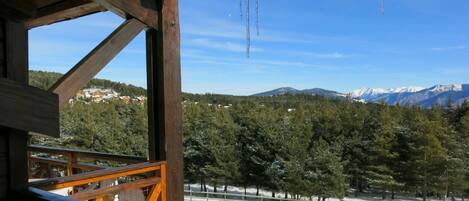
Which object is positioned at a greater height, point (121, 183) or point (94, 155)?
point (94, 155)

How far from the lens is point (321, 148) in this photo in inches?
1211

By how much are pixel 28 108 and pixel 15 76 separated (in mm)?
168

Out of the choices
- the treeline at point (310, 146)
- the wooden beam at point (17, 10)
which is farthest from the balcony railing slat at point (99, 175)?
the treeline at point (310, 146)

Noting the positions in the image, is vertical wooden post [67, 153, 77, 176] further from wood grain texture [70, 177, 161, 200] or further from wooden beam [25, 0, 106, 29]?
wood grain texture [70, 177, 161, 200]

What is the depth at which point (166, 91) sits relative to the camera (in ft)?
8.87

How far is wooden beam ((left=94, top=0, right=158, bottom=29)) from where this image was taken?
2279 mm

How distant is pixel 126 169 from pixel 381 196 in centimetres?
3446

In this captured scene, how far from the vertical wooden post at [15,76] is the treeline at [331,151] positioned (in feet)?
93.8

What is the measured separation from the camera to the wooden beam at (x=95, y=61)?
6.84 feet

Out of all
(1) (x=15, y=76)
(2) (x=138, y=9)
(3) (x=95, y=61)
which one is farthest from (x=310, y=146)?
(1) (x=15, y=76)

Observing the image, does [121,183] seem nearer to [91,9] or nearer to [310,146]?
[91,9]

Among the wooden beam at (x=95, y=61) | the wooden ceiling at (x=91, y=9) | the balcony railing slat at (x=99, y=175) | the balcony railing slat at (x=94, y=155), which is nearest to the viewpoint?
the wooden beam at (x=95, y=61)

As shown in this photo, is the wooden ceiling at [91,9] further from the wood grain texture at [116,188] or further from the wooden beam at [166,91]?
the wood grain texture at [116,188]

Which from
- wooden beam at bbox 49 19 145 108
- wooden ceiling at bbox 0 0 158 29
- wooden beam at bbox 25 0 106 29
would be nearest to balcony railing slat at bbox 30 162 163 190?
wooden beam at bbox 49 19 145 108
